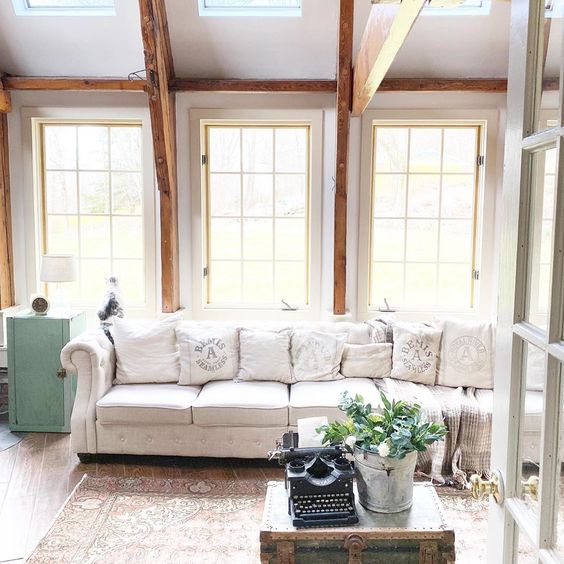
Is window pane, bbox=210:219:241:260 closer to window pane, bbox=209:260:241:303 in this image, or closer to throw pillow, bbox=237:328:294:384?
window pane, bbox=209:260:241:303

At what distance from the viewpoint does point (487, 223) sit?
4.56 metres

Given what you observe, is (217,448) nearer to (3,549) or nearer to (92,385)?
(92,385)

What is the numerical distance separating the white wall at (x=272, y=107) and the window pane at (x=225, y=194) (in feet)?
0.70

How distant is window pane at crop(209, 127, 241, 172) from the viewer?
186 inches

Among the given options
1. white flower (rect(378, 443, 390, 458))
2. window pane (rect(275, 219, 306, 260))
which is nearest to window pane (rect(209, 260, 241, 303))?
window pane (rect(275, 219, 306, 260))

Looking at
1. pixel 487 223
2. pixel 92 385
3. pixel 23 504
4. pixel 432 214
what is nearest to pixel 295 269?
pixel 432 214

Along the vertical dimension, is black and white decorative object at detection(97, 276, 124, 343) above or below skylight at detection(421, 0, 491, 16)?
below

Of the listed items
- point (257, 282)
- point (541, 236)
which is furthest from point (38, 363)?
point (541, 236)

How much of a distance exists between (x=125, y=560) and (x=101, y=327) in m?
1.86

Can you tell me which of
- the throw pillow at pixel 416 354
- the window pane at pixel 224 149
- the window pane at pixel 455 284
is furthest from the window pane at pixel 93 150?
the window pane at pixel 455 284

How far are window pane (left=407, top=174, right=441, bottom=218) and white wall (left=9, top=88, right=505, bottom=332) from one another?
0.44 meters

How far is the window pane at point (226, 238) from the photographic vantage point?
188 inches

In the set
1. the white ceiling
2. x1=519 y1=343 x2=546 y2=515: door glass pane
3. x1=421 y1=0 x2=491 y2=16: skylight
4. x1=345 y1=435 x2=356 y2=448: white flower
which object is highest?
x1=421 y1=0 x2=491 y2=16: skylight

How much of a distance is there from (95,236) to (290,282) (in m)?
1.72
